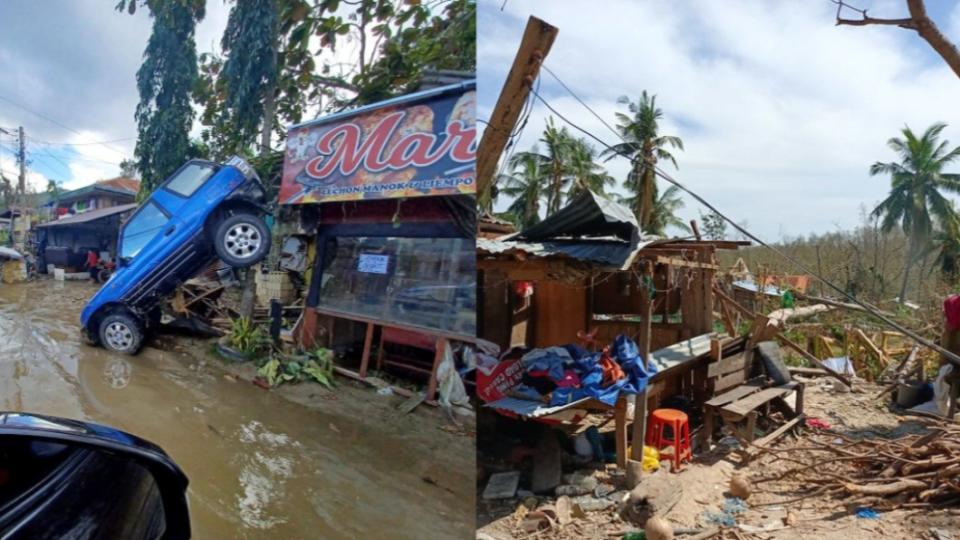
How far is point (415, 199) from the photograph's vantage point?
3.84ft

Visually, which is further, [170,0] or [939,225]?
[939,225]

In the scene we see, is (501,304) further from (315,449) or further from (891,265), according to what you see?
(891,265)

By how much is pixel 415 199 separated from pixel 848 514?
1.95m

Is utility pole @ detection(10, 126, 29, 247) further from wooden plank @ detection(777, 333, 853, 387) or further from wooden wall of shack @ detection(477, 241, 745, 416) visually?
wooden plank @ detection(777, 333, 853, 387)

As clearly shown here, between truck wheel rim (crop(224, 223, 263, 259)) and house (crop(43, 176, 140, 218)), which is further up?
house (crop(43, 176, 140, 218))

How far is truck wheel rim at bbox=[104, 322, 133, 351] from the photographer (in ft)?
4.21

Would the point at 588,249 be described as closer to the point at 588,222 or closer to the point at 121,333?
the point at 588,222

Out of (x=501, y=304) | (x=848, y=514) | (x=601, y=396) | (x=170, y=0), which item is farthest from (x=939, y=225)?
(x=170, y=0)

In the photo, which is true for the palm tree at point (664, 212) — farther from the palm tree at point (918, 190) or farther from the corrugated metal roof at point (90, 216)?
the corrugated metal roof at point (90, 216)

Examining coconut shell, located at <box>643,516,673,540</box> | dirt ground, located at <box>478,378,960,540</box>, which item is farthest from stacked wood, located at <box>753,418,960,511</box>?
coconut shell, located at <box>643,516,673,540</box>

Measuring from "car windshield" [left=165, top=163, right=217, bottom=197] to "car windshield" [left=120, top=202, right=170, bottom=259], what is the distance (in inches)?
2.8

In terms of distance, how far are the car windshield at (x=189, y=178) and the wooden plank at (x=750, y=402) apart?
293 centimetres

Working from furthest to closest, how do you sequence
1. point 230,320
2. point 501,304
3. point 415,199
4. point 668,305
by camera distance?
point 668,305 → point 501,304 → point 230,320 → point 415,199

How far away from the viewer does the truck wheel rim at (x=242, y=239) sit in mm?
1241
